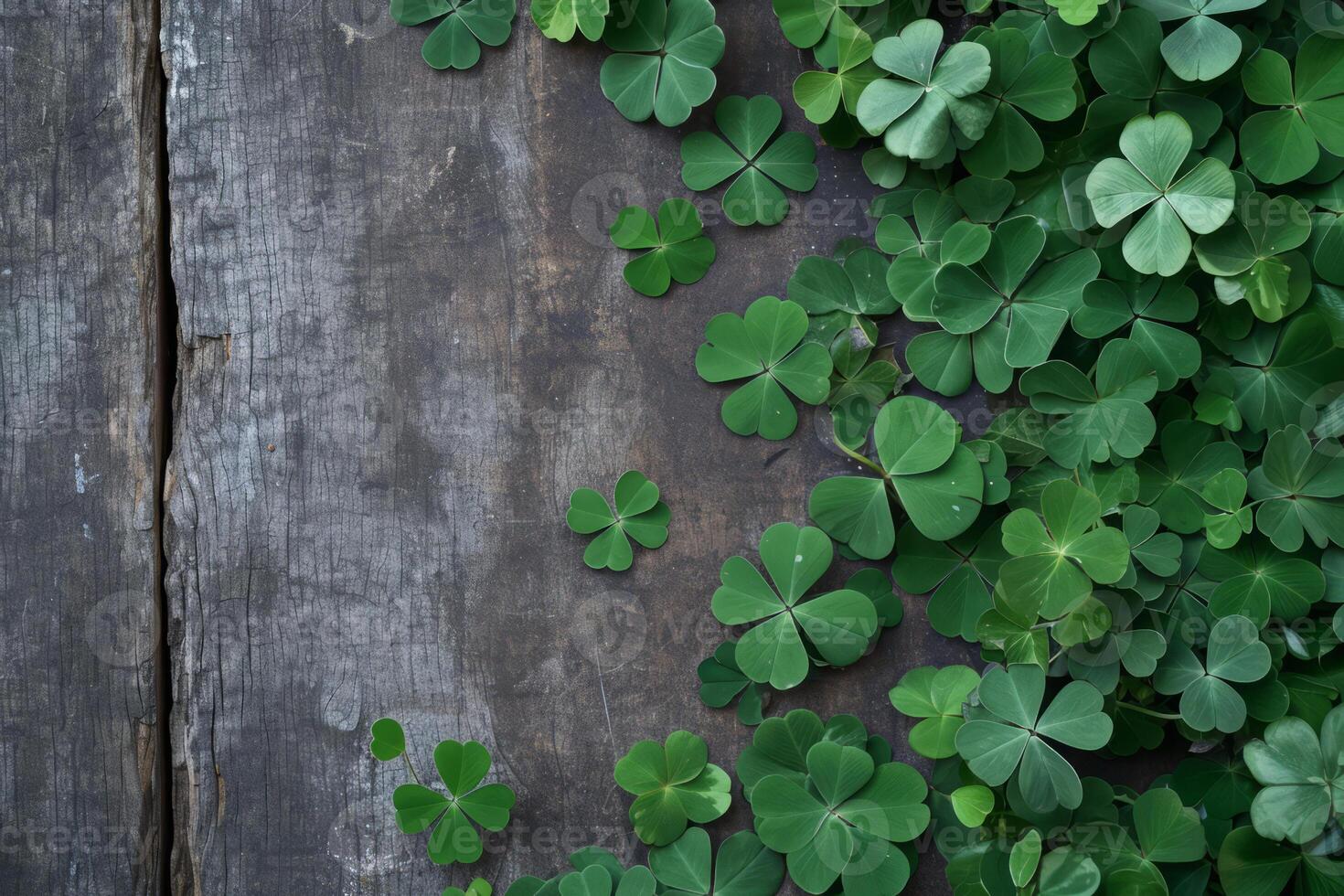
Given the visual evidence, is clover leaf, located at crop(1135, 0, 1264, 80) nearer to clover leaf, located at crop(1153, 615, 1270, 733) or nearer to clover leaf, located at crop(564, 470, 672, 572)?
clover leaf, located at crop(1153, 615, 1270, 733)

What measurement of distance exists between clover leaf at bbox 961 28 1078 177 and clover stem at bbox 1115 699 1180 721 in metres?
0.94

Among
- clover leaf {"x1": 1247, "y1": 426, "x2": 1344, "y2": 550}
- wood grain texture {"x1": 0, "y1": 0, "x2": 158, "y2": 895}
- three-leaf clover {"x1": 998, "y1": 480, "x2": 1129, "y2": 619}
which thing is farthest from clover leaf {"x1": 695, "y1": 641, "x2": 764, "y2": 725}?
wood grain texture {"x1": 0, "y1": 0, "x2": 158, "y2": 895}

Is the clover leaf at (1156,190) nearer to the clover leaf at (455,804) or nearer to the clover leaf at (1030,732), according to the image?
the clover leaf at (1030,732)

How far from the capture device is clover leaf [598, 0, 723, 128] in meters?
1.52

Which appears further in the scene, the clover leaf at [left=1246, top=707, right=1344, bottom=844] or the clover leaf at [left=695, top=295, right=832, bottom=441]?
the clover leaf at [left=695, top=295, right=832, bottom=441]

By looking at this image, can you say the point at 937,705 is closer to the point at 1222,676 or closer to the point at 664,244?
the point at 1222,676

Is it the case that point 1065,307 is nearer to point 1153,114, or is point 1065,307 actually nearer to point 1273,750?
point 1153,114

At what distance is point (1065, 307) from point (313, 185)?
1347mm

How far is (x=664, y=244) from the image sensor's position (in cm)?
159

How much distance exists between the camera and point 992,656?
1.58 meters

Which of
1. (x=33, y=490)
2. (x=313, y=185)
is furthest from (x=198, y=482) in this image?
(x=313, y=185)

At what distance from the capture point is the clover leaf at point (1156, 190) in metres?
1.42

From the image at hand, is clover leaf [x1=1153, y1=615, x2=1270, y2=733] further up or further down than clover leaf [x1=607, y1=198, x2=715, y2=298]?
further down

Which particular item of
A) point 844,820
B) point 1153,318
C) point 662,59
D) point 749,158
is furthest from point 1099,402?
point 662,59
